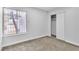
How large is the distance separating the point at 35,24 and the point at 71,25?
600 millimetres

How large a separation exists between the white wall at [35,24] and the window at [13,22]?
3.3 inches

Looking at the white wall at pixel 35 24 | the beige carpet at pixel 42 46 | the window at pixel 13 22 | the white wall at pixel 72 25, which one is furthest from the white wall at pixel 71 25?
the window at pixel 13 22

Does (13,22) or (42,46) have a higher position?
(13,22)

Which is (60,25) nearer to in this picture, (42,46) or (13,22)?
(42,46)

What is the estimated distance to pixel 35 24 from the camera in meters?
1.47

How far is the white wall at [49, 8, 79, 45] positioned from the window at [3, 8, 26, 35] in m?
0.61

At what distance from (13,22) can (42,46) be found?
2.04 ft

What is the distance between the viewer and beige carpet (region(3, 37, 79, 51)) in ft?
4.51

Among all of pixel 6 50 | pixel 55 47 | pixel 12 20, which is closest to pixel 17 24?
pixel 12 20

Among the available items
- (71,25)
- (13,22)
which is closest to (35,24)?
(13,22)

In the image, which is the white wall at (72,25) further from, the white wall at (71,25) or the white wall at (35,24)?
the white wall at (35,24)
